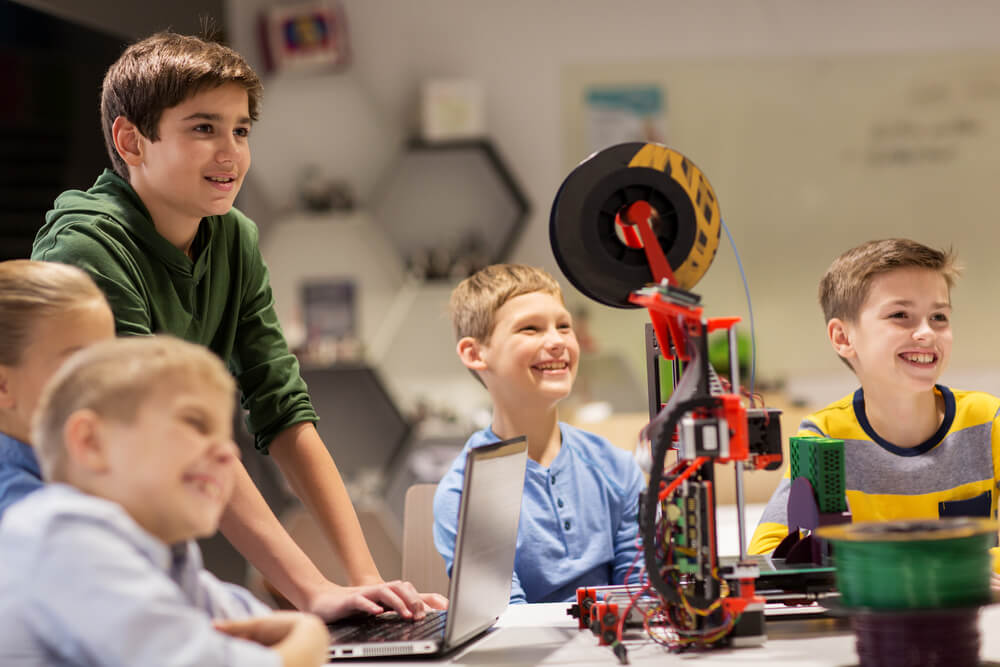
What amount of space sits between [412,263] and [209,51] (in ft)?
8.43

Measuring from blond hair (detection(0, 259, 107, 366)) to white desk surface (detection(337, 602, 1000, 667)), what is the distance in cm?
51

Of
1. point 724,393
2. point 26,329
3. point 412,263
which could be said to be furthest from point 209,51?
point 412,263

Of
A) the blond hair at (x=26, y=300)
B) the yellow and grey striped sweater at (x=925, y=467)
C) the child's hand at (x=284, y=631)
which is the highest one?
the blond hair at (x=26, y=300)

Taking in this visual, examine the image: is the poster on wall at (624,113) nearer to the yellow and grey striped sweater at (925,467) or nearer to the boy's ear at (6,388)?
the yellow and grey striped sweater at (925,467)

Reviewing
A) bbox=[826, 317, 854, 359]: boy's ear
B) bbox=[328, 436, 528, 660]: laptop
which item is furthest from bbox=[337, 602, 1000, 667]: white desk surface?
bbox=[826, 317, 854, 359]: boy's ear

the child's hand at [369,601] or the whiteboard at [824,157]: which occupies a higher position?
the whiteboard at [824,157]

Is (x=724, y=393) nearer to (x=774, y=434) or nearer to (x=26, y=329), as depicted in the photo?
(x=774, y=434)

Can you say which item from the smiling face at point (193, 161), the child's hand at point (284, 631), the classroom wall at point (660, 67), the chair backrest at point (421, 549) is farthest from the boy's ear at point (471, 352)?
the classroom wall at point (660, 67)

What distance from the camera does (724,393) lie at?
3.87 feet

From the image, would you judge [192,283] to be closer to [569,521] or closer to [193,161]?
[193,161]

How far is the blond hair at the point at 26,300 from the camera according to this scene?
3.61 ft

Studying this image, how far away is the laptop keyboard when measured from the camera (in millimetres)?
1233

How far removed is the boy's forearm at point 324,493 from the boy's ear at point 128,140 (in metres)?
0.50

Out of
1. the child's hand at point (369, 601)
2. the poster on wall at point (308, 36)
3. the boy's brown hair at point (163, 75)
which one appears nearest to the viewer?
the child's hand at point (369, 601)
